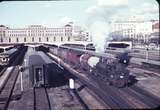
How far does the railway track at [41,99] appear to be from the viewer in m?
11.5

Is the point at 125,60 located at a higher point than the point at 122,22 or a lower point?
lower

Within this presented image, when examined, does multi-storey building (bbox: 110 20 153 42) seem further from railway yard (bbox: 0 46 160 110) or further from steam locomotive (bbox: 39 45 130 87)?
railway yard (bbox: 0 46 160 110)

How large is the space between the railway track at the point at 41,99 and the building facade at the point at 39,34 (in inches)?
2411

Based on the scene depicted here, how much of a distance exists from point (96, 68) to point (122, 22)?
7954 centimetres

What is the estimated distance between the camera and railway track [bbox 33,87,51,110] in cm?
1148

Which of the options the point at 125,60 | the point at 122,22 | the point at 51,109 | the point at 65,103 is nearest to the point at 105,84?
the point at 65,103

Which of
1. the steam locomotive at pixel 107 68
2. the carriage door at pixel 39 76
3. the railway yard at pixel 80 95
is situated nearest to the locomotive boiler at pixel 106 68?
the steam locomotive at pixel 107 68

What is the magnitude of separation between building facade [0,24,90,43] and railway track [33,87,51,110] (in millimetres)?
61241

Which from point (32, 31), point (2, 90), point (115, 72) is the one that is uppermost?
point (32, 31)

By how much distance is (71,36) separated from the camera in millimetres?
80812

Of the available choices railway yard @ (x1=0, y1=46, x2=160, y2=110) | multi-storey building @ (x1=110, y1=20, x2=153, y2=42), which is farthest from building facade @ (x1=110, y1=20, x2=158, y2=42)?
railway yard @ (x1=0, y1=46, x2=160, y2=110)

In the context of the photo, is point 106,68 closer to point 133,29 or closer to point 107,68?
point 107,68

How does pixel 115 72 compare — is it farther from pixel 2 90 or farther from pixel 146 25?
pixel 146 25

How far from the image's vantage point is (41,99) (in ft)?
43.1
